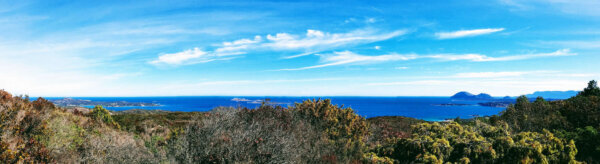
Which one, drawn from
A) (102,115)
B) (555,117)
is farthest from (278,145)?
(555,117)

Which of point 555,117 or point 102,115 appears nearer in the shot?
point 555,117

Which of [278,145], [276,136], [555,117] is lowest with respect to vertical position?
[278,145]

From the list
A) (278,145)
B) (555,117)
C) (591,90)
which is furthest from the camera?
(591,90)

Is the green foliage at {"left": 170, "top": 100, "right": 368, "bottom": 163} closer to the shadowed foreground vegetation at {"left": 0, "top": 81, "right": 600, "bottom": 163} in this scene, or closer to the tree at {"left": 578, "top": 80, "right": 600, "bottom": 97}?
the shadowed foreground vegetation at {"left": 0, "top": 81, "right": 600, "bottom": 163}

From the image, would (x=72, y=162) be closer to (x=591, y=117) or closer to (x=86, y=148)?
(x=86, y=148)

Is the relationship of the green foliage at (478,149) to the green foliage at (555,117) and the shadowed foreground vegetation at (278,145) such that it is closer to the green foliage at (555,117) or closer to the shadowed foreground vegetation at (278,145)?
the shadowed foreground vegetation at (278,145)

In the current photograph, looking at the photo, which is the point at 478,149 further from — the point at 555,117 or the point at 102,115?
the point at 102,115

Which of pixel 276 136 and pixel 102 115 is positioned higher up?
pixel 102 115

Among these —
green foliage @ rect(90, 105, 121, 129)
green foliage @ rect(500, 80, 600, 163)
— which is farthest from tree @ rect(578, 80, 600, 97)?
green foliage @ rect(90, 105, 121, 129)

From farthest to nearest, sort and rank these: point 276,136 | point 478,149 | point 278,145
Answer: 1. point 276,136
2. point 278,145
3. point 478,149

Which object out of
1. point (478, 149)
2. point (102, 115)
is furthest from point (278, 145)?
point (102, 115)

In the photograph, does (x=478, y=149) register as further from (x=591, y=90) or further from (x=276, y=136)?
(x=591, y=90)

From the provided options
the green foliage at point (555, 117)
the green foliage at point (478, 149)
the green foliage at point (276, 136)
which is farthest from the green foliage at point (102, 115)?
the green foliage at point (555, 117)

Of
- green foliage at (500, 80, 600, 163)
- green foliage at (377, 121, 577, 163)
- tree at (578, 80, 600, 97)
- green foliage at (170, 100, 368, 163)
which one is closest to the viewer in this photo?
green foliage at (377, 121, 577, 163)
